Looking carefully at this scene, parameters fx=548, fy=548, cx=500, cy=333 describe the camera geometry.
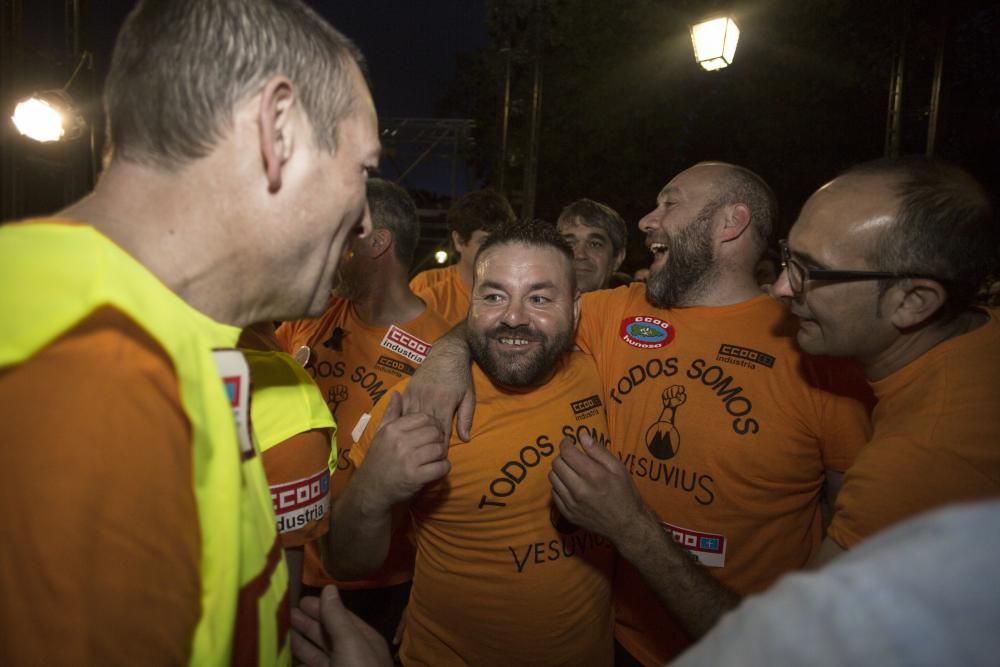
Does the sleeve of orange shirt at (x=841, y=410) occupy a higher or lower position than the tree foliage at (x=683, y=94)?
lower

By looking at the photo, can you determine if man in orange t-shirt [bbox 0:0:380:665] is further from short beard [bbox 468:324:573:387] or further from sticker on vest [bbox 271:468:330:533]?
short beard [bbox 468:324:573:387]

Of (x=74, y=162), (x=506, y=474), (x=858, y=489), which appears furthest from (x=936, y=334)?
(x=74, y=162)

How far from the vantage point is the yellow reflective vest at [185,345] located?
0.67 meters

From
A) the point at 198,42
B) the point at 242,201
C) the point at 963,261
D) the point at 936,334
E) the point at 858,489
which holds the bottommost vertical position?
the point at 858,489

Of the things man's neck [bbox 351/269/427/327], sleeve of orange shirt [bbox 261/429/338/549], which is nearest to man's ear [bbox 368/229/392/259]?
man's neck [bbox 351/269/427/327]

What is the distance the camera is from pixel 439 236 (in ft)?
88.2

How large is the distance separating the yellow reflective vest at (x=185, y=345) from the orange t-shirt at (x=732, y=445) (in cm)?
184

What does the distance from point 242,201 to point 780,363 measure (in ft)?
7.28

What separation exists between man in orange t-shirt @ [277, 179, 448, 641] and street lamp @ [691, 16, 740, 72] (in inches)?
219

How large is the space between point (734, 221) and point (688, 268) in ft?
1.12

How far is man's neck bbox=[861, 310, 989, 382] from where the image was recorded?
1.68 m

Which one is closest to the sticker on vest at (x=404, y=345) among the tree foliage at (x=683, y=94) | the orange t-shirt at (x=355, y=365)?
the orange t-shirt at (x=355, y=365)

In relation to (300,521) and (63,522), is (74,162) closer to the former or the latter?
(300,521)

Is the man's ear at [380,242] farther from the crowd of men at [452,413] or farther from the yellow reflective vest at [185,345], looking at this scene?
the yellow reflective vest at [185,345]
